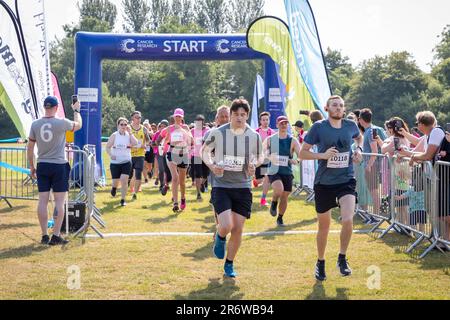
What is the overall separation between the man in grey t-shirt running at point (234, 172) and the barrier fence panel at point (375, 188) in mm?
3659

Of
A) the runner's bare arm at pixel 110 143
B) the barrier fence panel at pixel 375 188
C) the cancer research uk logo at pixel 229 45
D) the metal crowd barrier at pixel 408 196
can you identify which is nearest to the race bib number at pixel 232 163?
the metal crowd barrier at pixel 408 196

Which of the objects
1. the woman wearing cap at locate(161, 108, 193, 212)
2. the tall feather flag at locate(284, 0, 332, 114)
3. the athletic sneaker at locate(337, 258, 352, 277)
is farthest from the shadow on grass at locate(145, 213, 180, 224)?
the athletic sneaker at locate(337, 258, 352, 277)

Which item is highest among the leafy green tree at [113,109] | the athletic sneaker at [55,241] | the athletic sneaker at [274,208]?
the leafy green tree at [113,109]

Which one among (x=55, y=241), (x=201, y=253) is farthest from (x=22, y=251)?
(x=201, y=253)

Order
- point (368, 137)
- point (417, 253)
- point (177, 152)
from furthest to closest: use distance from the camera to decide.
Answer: point (177, 152) < point (368, 137) < point (417, 253)

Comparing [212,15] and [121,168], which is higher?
[212,15]

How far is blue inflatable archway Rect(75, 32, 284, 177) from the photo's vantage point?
1836 cm

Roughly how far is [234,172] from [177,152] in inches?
227

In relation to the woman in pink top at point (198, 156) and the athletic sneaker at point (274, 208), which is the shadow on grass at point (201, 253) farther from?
the woman in pink top at point (198, 156)

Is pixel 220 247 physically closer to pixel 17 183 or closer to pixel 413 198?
pixel 413 198

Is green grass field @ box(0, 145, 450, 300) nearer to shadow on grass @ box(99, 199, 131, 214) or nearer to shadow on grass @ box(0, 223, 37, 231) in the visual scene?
shadow on grass @ box(0, 223, 37, 231)

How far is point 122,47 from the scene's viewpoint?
18812 millimetres

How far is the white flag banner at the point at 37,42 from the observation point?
10.5 m

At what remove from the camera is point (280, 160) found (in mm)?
10719
